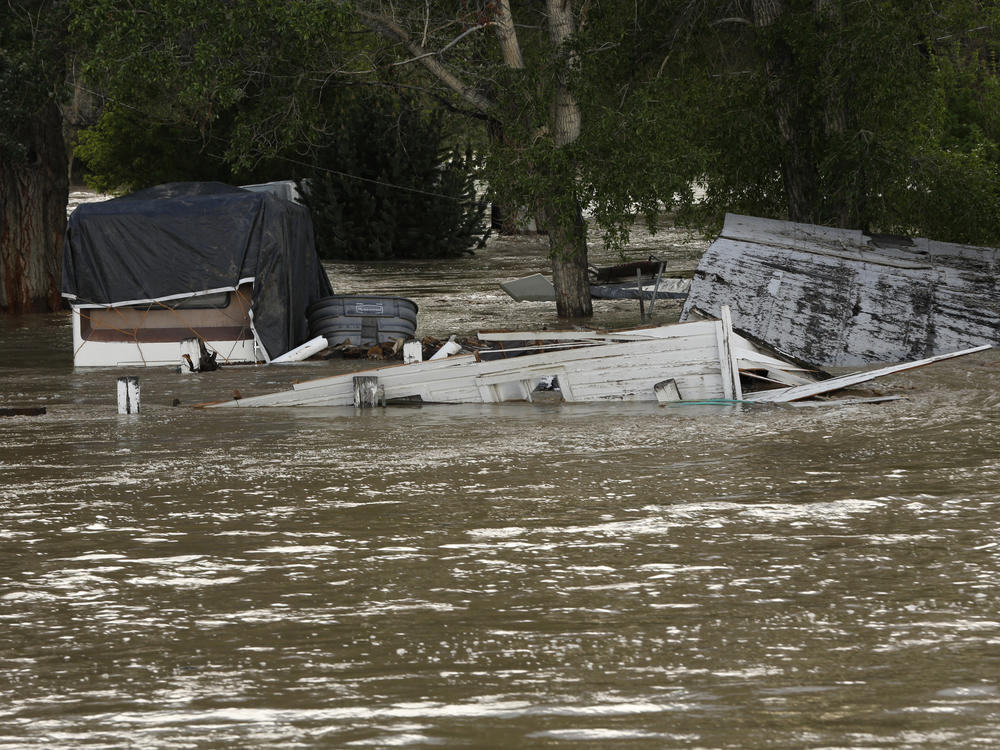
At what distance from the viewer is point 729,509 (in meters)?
8.71

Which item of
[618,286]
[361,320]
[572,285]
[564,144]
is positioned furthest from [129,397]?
[618,286]

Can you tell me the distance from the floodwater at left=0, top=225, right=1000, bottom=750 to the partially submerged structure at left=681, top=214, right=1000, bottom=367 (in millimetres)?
5342

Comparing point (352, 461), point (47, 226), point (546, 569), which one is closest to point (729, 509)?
point (546, 569)

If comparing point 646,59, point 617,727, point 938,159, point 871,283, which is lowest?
point 617,727

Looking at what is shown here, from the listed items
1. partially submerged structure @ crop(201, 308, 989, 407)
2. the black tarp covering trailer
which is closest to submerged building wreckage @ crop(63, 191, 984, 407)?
the black tarp covering trailer

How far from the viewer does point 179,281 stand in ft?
64.3

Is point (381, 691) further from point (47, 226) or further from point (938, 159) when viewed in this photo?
point (47, 226)

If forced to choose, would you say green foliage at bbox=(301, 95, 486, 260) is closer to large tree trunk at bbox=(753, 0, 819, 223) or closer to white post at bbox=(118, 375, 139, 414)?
large tree trunk at bbox=(753, 0, 819, 223)

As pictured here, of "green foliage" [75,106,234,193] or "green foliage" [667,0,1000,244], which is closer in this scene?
"green foliage" [667,0,1000,244]

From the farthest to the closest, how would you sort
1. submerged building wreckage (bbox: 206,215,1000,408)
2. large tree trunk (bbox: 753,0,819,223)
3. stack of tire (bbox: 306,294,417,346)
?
1. large tree trunk (bbox: 753,0,819,223)
2. stack of tire (bbox: 306,294,417,346)
3. submerged building wreckage (bbox: 206,215,1000,408)

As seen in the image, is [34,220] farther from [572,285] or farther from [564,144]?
[564,144]

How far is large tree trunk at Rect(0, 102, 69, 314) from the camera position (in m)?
26.7

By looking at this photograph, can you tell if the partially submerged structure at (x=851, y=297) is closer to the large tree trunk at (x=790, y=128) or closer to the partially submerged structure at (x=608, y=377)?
the partially submerged structure at (x=608, y=377)

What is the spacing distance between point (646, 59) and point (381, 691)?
2003cm
